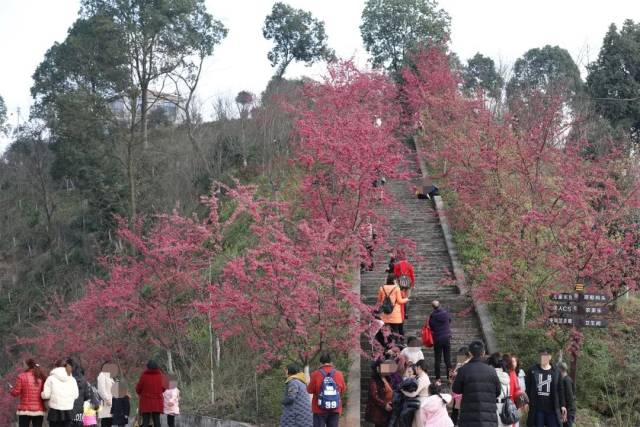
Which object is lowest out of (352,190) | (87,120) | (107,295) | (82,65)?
(107,295)

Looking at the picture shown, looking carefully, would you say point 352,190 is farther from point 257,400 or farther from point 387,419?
point 387,419

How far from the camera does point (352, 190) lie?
20.3m

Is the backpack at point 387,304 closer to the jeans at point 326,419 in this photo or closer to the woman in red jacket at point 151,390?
the woman in red jacket at point 151,390

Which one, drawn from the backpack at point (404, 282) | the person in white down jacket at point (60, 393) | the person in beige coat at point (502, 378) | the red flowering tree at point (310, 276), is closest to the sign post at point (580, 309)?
the person in beige coat at point (502, 378)

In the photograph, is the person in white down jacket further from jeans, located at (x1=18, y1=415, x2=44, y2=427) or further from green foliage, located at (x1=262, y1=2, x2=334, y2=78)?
green foliage, located at (x1=262, y1=2, x2=334, y2=78)

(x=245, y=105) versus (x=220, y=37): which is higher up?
(x=220, y=37)

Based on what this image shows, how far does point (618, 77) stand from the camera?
34312 millimetres

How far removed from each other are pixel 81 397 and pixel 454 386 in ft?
19.5

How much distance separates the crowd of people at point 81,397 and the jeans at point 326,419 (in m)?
3.68

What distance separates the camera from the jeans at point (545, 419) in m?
12.6

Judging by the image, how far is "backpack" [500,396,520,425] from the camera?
1179 centimetres

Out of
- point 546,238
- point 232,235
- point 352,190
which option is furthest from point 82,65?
point 546,238

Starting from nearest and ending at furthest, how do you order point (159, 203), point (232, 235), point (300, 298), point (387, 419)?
point (387, 419), point (300, 298), point (232, 235), point (159, 203)

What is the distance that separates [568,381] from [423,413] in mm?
3072
